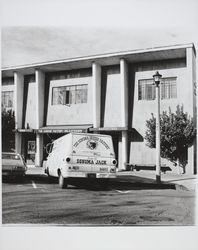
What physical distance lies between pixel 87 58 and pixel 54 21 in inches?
41.0

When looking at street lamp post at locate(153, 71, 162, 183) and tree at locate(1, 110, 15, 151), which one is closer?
A: tree at locate(1, 110, 15, 151)

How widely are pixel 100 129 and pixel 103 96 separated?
0.76 meters

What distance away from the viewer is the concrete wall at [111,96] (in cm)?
622

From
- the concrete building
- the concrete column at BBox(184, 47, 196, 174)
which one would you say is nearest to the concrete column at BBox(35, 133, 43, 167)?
the concrete building

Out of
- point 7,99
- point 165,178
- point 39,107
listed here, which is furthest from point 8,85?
point 165,178

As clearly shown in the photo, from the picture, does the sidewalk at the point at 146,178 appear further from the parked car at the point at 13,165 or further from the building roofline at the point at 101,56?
the building roofline at the point at 101,56

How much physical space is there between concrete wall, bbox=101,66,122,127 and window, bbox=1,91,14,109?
1.80 m

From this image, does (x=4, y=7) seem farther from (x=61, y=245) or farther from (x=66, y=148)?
(x=61, y=245)

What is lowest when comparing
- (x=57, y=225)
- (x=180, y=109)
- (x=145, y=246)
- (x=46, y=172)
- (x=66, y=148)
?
(x=145, y=246)

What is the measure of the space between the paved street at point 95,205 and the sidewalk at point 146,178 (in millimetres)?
96

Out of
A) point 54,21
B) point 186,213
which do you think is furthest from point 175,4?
point 186,213

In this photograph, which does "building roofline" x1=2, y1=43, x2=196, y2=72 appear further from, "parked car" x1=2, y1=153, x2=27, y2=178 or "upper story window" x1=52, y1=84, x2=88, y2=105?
"parked car" x1=2, y1=153, x2=27, y2=178

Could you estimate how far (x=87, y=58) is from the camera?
614 centimetres

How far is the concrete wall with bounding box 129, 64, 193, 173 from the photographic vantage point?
5.64m
